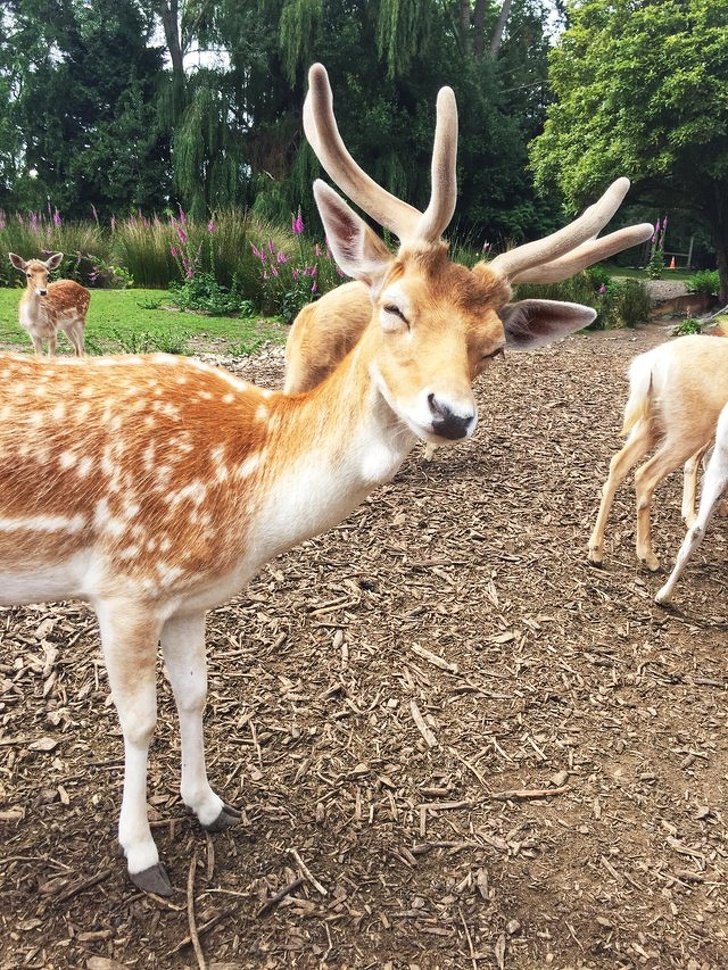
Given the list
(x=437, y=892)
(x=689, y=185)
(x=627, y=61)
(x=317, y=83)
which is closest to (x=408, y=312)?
(x=317, y=83)

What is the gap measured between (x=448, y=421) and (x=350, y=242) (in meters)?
0.65

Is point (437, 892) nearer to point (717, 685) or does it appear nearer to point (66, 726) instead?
point (66, 726)

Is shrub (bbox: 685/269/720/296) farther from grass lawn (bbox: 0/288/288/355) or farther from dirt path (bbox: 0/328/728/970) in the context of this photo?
dirt path (bbox: 0/328/728/970)

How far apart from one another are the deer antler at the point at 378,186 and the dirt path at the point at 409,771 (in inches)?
69.2

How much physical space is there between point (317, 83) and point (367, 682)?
2083 millimetres

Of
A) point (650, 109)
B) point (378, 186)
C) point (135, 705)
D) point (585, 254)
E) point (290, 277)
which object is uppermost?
point (650, 109)

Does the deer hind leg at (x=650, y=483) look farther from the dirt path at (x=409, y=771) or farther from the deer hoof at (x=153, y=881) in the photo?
the deer hoof at (x=153, y=881)

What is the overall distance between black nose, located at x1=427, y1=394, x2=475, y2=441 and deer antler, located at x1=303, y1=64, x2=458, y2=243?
1.41 ft

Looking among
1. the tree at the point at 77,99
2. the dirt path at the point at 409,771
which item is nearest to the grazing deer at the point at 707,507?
the dirt path at the point at 409,771

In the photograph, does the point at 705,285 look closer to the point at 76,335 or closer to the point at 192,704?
the point at 76,335

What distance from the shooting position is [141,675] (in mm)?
1847

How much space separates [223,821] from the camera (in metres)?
2.18

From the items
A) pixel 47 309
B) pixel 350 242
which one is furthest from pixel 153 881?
pixel 47 309

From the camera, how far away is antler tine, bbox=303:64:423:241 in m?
1.77
